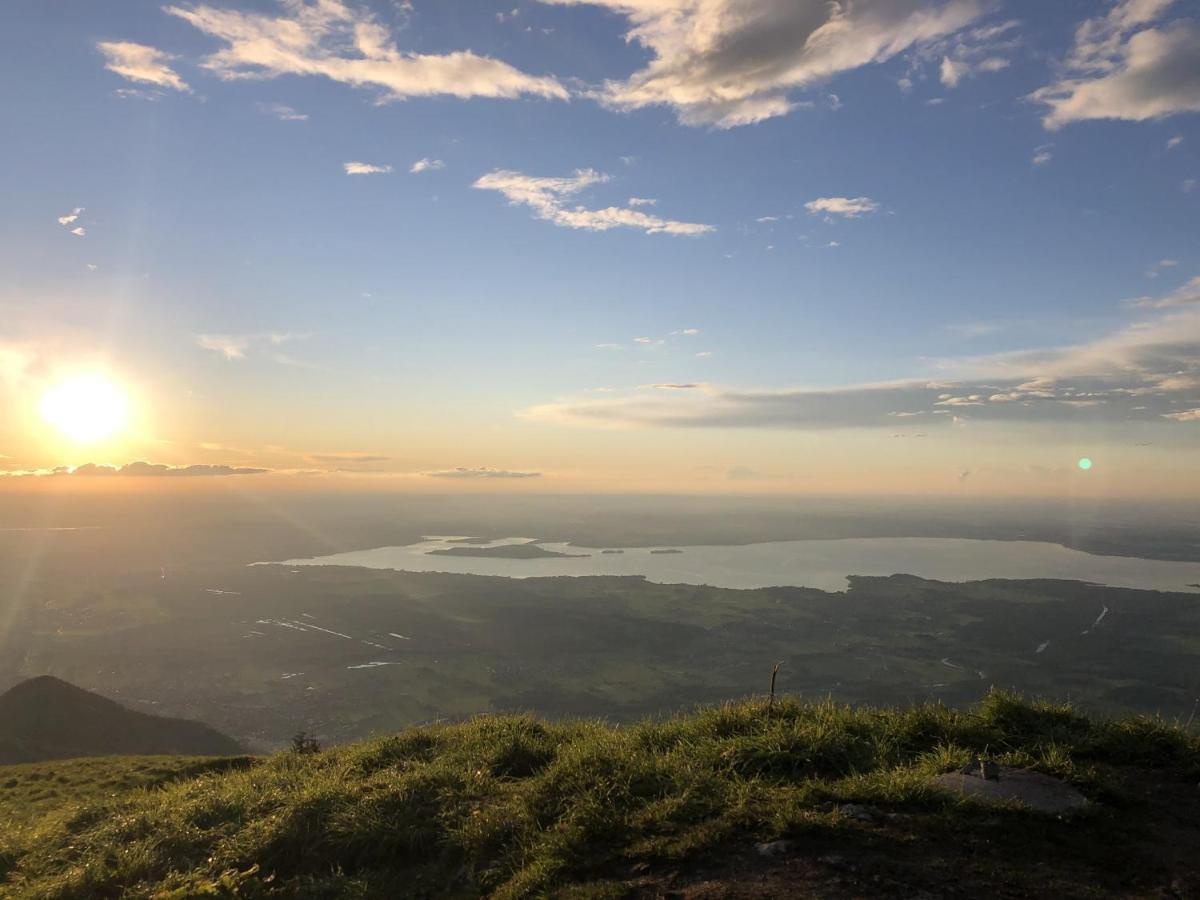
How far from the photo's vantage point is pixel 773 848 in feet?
20.4

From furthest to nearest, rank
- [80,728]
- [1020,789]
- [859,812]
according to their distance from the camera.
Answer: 1. [80,728]
2. [1020,789]
3. [859,812]

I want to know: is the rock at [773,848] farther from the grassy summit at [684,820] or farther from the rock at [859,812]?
the rock at [859,812]

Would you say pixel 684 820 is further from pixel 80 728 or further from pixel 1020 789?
pixel 80 728

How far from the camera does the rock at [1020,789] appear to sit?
6.60 metres

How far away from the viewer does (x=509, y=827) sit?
291 inches

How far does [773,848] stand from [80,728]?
237ft

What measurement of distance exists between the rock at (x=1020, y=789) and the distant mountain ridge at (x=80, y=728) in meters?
64.9

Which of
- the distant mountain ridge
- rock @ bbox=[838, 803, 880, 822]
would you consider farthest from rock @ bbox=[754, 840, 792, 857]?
the distant mountain ridge

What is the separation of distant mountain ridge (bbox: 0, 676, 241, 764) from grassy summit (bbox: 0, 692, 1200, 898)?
57054 mm

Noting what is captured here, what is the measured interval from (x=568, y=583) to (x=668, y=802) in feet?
615

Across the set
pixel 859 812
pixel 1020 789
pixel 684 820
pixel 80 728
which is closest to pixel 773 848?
Answer: pixel 684 820

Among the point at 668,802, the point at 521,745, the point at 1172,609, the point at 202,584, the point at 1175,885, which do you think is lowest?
the point at 202,584

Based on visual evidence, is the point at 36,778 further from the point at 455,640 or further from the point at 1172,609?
the point at 1172,609

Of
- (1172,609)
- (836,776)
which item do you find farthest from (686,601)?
(836,776)
